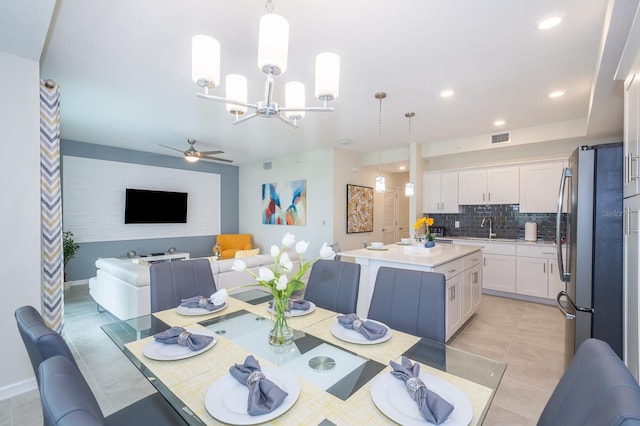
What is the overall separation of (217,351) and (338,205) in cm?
466

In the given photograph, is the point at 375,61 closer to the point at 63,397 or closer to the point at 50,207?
the point at 63,397

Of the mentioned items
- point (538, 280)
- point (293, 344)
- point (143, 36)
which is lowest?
point (538, 280)

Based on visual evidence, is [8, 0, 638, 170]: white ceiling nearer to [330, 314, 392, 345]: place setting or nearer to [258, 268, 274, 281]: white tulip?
[258, 268, 274, 281]: white tulip

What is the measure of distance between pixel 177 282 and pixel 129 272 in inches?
58.7

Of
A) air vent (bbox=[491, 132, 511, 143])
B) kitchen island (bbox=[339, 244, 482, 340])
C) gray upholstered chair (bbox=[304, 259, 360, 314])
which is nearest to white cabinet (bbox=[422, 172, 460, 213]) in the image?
air vent (bbox=[491, 132, 511, 143])

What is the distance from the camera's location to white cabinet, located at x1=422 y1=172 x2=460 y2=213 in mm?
5379

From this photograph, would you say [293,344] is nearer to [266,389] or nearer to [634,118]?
[266,389]

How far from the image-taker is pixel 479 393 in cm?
104

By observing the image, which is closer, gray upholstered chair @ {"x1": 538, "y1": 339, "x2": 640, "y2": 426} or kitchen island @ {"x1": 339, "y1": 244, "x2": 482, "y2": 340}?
gray upholstered chair @ {"x1": 538, "y1": 339, "x2": 640, "y2": 426}

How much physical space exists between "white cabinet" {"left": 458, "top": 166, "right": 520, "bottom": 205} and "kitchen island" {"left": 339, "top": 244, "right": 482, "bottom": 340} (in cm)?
194

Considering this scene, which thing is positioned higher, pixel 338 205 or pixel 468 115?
pixel 468 115

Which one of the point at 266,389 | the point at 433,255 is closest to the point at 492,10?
the point at 433,255

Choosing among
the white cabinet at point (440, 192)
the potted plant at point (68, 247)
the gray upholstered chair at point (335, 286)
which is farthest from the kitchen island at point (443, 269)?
the potted plant at point (68, 247)

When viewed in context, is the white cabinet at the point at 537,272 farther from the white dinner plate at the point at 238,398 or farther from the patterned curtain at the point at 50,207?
the patterned curtain at the point at 50,207
